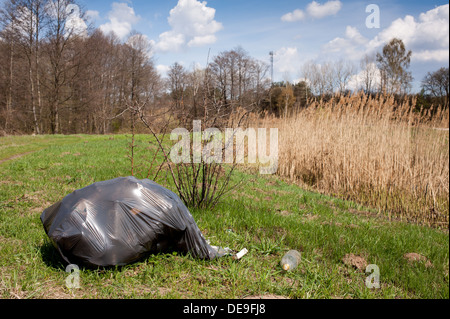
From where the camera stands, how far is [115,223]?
7.61 ft

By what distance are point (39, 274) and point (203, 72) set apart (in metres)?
3.15

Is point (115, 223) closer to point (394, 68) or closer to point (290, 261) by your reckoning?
point (290, 261)

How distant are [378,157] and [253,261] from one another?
4722mm

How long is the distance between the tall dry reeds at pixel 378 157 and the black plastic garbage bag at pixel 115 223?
466cm

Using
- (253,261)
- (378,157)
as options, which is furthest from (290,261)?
(378,157)

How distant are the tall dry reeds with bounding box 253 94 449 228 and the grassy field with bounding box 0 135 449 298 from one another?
50.3 inches

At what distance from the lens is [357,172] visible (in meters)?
6.43

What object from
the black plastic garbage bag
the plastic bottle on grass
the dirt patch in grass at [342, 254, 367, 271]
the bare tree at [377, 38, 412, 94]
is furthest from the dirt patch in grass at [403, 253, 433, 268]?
the bare tree at [377, 38, 412, 94]

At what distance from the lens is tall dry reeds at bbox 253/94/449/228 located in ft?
18.4

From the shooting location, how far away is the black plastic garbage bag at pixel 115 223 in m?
2.27

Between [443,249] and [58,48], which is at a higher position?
[58,48]

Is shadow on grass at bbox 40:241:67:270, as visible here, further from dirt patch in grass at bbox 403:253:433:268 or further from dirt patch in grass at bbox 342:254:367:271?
dirt patch in grass at bbox 403:253:433:268
